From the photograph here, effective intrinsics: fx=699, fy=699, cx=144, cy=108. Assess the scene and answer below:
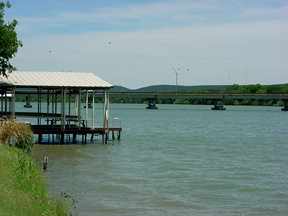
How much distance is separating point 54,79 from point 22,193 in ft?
125

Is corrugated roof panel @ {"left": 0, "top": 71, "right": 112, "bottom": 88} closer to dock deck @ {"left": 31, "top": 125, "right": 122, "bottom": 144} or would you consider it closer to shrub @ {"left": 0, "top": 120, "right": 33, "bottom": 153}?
dock deck @ {"left": 31, "top": 125, "right": 122, "bottom": 144}

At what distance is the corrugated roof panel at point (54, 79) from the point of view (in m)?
53.9

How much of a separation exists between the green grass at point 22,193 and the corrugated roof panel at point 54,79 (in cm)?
2893

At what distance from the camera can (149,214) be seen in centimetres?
2380

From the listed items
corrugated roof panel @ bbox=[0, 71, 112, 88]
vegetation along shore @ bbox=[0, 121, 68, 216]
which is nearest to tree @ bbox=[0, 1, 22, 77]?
corrugated roof panel @ bbox=[0, 71, 112, 88]

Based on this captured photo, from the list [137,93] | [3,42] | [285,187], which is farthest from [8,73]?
[137,93]

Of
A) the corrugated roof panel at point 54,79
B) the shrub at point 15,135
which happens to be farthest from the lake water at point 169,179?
the corrugated roof panel at point 54,79

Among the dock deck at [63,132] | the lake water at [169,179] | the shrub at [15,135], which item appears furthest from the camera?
the dock deck at [63,132]

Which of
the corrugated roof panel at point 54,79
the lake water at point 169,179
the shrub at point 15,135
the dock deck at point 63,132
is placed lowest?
the lake water at point 169,179

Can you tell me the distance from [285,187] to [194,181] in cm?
449

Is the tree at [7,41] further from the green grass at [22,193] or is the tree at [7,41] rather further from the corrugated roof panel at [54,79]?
the green grass at [22,193]

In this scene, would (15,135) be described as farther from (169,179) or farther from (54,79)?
(54,79)

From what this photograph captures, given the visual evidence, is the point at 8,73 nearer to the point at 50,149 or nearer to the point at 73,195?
the point at 50,149

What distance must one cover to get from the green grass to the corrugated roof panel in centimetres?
2893
